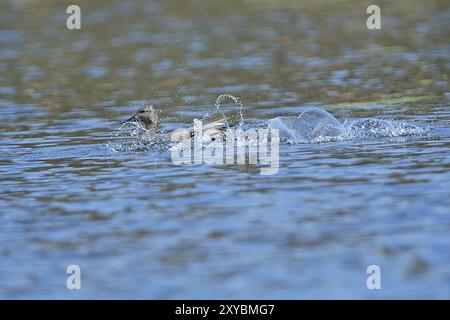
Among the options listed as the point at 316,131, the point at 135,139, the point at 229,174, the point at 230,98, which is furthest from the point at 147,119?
the point at 229,174

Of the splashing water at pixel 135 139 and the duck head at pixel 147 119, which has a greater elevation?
the duck head at pixel 147 119

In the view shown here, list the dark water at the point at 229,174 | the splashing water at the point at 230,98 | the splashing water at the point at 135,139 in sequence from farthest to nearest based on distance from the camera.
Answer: the splashing water at the point at 230,98 → the splashing water at the point at 135,139 → the dark water at the point at 229,174

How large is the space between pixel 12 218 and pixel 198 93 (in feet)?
25.5

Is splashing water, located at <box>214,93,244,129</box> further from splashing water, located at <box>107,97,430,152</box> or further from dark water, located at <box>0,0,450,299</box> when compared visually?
splashing water, located at <box>107,97,430,152</box>

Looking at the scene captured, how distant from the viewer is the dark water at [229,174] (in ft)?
25.7

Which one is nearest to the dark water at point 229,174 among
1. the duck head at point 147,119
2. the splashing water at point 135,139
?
the splashing water at point 135,139

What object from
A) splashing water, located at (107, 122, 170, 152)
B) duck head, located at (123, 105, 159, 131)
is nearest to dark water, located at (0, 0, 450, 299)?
splashing water, located at (107, 122, 170, 152)

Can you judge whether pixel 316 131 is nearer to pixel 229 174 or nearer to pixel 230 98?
pixel 229 174

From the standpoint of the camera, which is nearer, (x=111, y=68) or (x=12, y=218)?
(x=12, y=218)

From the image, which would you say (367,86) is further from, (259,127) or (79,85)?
(79,85)

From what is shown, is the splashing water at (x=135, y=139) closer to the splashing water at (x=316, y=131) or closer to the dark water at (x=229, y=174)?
the splashing water at (x=316, y=131)

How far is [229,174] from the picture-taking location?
11.1m
